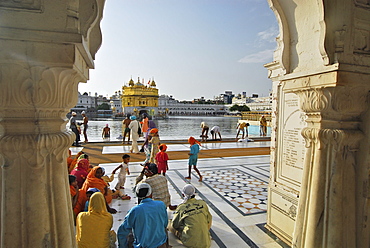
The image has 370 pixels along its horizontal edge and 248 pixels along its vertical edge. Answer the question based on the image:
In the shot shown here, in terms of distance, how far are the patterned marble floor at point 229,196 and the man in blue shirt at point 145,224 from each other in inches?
23.8

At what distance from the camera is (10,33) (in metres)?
0.96

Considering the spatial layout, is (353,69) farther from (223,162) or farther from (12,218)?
(223,162)

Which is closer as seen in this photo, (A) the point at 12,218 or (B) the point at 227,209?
(A) the point at 12,218

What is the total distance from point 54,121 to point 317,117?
5.81 ft

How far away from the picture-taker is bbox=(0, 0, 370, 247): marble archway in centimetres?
103

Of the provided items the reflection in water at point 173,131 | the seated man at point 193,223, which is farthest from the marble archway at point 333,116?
the reflection in water at point 173,131

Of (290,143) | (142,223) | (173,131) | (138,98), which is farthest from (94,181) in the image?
(138,98)

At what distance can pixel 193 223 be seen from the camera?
221 centimetres

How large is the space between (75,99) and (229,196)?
3.25 m

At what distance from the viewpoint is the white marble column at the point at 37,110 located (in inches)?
39.4

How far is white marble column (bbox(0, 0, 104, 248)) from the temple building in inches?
1832

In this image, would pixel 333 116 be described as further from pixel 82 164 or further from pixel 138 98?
→ pixel 138 98

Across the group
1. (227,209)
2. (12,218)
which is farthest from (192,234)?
(12,218)

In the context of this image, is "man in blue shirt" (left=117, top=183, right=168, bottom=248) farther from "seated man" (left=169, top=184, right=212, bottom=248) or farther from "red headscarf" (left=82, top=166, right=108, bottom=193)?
"red headscarf" (left=82, top=166, right=108, bottom=193)
